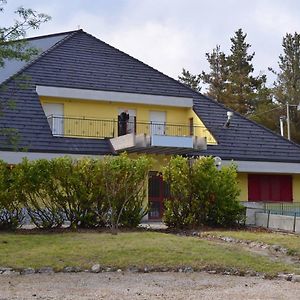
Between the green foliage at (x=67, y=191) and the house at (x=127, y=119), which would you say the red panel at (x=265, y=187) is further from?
the green foliage at (x=67, y=191)

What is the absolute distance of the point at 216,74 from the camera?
71.6 meters

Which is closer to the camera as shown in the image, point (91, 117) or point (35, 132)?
point (35, 132)

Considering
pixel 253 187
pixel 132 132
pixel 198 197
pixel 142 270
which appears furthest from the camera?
pixel 253 187

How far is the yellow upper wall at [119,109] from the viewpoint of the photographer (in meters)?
32.4

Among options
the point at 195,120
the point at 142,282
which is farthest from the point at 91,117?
the point at 142,282

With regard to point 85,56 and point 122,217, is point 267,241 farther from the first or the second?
point 85,56

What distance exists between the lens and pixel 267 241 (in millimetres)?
17516

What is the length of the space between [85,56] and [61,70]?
2.48 m

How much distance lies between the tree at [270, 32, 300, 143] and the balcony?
101 ft

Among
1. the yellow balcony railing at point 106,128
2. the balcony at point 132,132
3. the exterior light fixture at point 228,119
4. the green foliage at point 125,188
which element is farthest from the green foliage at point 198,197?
the exterior light fixture at point 228,119

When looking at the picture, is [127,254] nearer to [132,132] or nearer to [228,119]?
[132,132]

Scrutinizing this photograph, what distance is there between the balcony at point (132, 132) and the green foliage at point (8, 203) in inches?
353

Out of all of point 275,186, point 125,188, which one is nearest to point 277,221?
point 125,188

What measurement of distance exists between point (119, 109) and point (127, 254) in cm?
1954
